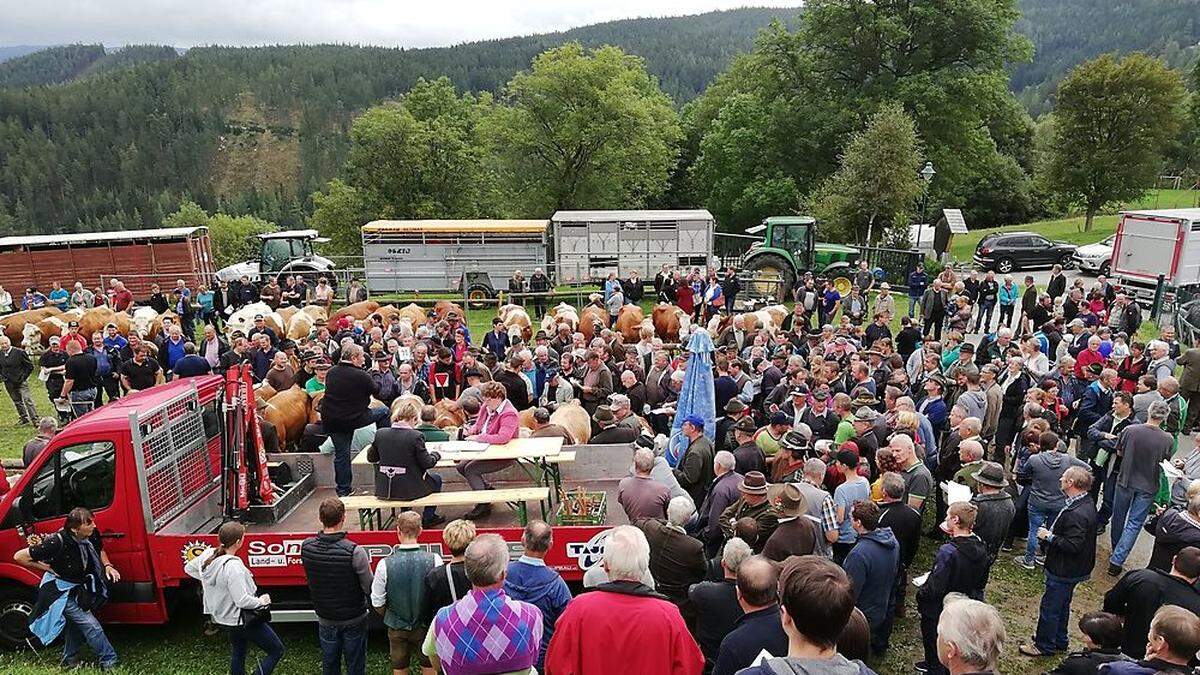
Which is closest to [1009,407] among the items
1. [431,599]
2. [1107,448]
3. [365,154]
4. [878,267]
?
[1107,448]

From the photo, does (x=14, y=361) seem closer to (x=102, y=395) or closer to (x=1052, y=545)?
(x=102, y=395)

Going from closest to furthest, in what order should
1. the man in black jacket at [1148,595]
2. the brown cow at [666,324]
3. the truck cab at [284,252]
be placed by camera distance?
the man in black jacket at [1148,595]
the brown cow at [666,324]
the truck cab at [284,252]

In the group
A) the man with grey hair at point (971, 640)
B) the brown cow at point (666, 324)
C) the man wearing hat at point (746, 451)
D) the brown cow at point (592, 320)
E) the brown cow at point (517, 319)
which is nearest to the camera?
the man with grey hair at point (971, 640)

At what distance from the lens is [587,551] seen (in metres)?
6.68

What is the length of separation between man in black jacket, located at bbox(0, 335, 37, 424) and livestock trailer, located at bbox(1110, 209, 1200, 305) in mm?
26291

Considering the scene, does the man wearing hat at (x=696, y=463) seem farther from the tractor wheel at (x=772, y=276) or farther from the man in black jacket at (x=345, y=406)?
the tractor wheel at (x=772, y=276)

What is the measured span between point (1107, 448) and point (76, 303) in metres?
22.8

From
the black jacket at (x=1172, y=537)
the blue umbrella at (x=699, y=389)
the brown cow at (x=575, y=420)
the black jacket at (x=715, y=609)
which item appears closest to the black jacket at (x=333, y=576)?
the black jacket at (x=715, y=609)

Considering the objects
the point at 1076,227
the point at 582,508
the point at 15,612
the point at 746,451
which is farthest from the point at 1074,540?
the point at 1076,227

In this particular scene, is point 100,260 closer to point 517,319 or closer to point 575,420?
point 517,319

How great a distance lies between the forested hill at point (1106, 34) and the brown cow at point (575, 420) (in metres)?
144

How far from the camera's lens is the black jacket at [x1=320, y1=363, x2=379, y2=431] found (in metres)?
8.16

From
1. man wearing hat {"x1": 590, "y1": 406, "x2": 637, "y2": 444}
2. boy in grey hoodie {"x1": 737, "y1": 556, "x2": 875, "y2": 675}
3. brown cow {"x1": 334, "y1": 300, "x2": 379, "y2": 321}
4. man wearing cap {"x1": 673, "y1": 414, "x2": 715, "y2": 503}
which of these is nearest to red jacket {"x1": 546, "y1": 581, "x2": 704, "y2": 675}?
boy in grey hoodie {"x1": 737, "y1": 556, "x2": 875, "y2": 675}

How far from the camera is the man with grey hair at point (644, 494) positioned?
6.53 metres
